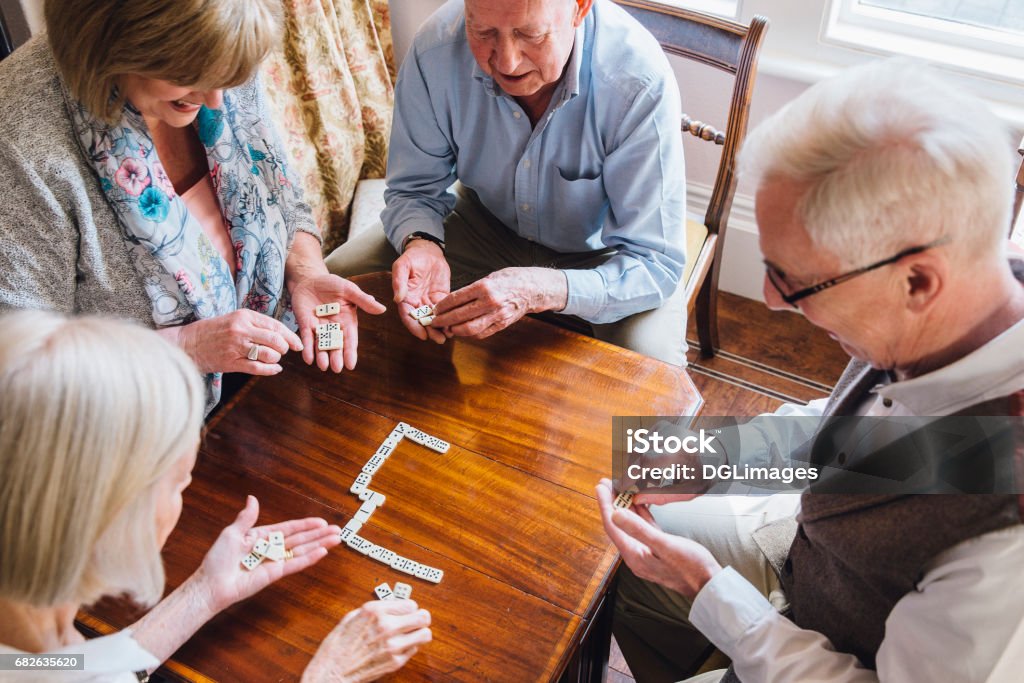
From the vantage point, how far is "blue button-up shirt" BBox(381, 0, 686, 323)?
2.32m

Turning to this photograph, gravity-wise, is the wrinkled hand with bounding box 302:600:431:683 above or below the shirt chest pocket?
below

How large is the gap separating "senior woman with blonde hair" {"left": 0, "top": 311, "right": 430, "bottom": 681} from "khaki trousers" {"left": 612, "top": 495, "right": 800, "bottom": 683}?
48.0 inches

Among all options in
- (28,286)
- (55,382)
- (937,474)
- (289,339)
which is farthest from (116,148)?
(937,474)

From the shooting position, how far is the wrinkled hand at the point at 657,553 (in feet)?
5.60

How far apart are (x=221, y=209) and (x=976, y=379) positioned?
187 cm

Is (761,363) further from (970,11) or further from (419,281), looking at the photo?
(419,281)

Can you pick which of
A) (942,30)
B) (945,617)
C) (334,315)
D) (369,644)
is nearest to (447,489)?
(369,644)

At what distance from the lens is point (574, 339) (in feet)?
7.19

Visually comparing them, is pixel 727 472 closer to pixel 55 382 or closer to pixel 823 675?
pixel 823 675

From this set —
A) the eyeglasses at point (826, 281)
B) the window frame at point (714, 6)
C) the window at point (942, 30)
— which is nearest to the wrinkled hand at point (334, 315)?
the eyeglasses at point (826, 281)

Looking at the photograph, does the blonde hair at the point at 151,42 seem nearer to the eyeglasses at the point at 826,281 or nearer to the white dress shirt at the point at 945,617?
the eyeglasses at the point at 826,281

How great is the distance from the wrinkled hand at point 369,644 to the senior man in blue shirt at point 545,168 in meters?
Result: 0.79

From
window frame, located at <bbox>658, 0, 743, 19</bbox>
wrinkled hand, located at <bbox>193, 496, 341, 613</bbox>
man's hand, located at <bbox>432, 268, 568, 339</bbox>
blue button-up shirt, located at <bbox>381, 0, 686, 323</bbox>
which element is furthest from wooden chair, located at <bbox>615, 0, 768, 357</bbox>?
wrinkled hand, located at <bbox>193, 496, 341, 613</bbox>

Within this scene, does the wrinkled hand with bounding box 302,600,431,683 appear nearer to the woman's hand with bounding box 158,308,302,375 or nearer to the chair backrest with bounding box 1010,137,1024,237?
the woman's hand with bounding box 158,308,302,375
